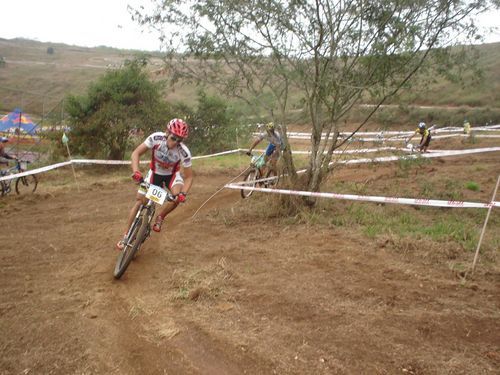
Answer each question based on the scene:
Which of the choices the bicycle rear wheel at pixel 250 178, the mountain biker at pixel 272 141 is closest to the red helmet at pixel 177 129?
the mountain biker at pixel 272 141

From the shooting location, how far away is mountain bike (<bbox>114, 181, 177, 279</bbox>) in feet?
17.0

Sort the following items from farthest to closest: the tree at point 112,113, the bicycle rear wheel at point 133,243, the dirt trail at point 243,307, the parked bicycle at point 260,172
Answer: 1. the tree at point 112,113
2. the parked bicycle at point 260,172
3. the bicycle rear wheel at point 133,243
4. the dirt trail at point 243,307

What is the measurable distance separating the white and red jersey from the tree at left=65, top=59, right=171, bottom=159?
33.1ft

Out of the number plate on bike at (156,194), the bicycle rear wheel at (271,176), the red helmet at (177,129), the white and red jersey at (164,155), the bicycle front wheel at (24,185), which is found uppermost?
the red helmet at (177,129)

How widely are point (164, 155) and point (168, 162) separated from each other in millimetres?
131

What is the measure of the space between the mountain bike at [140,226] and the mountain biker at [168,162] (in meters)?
0.08

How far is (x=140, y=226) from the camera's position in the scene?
18.3ft

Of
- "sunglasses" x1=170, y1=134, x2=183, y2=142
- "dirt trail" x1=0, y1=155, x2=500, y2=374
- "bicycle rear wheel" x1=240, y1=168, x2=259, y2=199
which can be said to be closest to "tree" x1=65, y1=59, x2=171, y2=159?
"bicycle rear wheel" x1=240, y1=168, x2=259, y2=199

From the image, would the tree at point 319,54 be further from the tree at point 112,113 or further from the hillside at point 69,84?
the tree at point 112,113

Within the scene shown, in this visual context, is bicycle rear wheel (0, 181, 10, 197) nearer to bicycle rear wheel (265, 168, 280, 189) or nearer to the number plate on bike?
bicycle rear wheel (265, 168, 280, 189)

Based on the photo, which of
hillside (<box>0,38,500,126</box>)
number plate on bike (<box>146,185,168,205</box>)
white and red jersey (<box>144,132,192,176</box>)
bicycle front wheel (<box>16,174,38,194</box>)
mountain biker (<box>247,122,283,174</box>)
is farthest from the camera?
hillside (<box>0,38,500,126</box>)

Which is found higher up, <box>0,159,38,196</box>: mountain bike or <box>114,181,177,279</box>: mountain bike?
<box>114,181,177,279</box>: mountain bike

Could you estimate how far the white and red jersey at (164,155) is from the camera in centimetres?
590

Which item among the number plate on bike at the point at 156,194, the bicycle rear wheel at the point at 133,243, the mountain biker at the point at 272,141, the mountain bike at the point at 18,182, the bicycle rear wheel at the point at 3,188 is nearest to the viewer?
the bicycle rear wheel at the point at 133,243
